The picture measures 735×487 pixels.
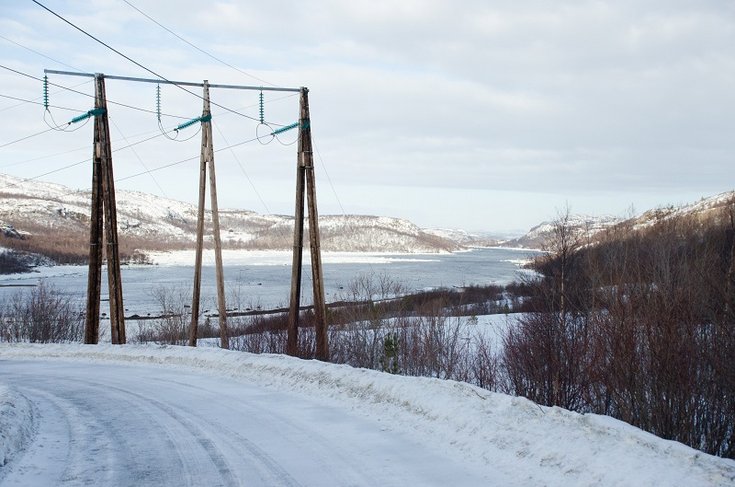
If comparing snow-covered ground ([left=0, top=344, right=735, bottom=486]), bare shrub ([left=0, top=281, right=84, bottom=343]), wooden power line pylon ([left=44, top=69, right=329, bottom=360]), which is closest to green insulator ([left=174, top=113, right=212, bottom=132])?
wooden power line pylon ([left=44, top=69, right=329, bottom=360])

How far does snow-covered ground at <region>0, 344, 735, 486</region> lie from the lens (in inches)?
213

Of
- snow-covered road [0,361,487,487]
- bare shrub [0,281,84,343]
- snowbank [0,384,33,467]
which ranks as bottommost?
bare shrub [0,281,84,343]

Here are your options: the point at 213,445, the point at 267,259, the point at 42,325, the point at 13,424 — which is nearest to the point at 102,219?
the point at 13,424

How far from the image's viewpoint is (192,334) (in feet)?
60.9

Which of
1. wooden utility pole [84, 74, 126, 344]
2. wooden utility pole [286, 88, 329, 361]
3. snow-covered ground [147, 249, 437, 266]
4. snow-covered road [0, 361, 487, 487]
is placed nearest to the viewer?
snow-covered road [0, 361, 487, 487]

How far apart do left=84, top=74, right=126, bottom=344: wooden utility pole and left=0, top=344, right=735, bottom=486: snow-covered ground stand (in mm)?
8423

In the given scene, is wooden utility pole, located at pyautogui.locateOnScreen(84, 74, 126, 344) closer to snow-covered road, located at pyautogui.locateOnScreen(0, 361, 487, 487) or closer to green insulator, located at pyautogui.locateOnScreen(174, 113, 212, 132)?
green insulator, located at pyautogui.locateOnScreen(174, 113, 212, 132)

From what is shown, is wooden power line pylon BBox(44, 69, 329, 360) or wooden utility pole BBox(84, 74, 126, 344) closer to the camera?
wooden power line pylon BBox(44, 69, 329, 360)

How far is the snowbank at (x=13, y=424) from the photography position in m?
→ 6.40

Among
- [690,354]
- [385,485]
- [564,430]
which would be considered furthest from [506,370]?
[385,485]

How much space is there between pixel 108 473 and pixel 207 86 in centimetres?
1387

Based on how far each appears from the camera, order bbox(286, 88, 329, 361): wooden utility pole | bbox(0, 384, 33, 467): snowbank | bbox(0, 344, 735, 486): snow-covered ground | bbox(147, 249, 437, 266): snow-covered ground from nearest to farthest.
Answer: bbox(0, 344, 735, 486): snow-covered ground → bbox(0, 384, 33, 467): snowbank → bbox(286, 88, 329, 361): wooden utility pole → bbox(147, 249, 437, 266): snow-covered ground

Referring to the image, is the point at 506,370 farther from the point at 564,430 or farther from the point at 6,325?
the point at 6,325

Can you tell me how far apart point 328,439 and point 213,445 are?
1276 millimetres
